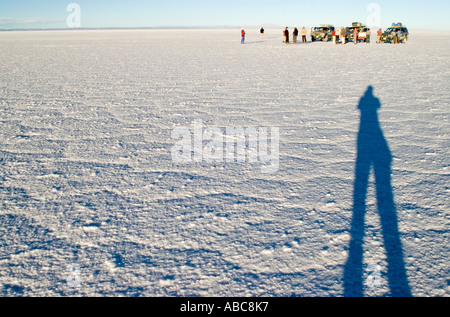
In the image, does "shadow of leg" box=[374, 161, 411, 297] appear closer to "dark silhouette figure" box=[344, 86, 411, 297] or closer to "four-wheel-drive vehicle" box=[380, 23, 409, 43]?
"dark silhouette figure" box=[344, 86, 411, 297]

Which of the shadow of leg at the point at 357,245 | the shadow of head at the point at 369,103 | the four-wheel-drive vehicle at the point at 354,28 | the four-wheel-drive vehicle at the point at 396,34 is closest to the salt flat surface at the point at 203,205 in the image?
the shadow of leg at the point at 357,245

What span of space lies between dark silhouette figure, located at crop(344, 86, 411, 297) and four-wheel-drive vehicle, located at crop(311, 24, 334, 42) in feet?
68.0

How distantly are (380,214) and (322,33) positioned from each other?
899 inches

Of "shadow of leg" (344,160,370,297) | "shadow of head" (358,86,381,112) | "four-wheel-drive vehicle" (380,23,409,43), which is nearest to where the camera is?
"shadow of leg" (344,160,370,297)

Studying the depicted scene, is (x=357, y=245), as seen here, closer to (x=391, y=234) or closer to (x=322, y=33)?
(x=391, y=234)

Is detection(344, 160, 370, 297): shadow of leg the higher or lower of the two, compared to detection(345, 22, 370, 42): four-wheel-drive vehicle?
lower

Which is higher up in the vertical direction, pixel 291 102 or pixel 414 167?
pixel 291 102

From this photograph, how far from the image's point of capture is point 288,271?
1.69m

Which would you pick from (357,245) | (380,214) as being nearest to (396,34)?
(380,214)

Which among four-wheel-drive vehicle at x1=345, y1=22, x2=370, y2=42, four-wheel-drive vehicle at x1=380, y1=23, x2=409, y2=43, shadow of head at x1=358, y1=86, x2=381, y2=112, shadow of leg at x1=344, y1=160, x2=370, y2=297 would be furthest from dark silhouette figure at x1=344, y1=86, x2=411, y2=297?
four-wheel-drive vehicle at x1=345, y1=22, x2=370, y2=42

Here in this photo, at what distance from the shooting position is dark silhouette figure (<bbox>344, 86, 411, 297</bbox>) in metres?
1.61
